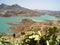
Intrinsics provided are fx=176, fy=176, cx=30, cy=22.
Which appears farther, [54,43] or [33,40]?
[33,40]

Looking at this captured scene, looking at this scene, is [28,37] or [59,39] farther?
[28,37]

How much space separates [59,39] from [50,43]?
0.23 meters

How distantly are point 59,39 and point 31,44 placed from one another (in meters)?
0.68

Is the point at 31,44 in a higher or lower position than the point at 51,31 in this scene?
lower

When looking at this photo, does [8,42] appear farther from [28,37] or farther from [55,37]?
[55,37]

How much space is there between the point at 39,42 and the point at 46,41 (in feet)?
0.56

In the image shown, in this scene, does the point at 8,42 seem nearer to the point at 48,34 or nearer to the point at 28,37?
the point at 28,37

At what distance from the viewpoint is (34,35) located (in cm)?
412

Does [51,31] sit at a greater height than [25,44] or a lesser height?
greater

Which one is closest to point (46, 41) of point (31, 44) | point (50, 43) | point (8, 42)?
point (50, 43)

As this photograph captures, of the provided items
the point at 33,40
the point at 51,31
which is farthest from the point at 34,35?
the point at 51,31

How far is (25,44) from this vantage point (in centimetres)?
417

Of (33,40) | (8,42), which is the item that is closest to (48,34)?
(33,40)

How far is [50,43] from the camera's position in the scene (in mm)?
3902
